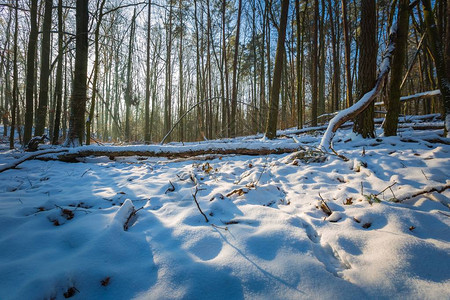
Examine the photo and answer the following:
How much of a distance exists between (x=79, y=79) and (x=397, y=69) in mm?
6459

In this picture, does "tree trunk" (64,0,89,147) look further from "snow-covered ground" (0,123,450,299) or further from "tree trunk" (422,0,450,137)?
"tree trunk" (422,0,450,137)

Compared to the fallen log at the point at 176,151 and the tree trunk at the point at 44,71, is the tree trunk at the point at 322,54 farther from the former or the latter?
the tree trunk at the point at 44,71

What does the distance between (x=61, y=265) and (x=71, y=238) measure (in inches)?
10.4

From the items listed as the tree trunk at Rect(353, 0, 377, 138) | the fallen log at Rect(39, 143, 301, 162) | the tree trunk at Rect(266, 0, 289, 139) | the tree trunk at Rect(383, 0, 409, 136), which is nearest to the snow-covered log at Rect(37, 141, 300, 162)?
the fallen log at Rect(39, 143, 301, 162)

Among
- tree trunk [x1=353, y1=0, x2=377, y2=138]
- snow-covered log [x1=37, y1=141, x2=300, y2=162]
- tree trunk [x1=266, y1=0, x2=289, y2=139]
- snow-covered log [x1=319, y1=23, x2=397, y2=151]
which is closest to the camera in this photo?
snow-covered log [x1=319, y1=23, x2=397, y2=151]

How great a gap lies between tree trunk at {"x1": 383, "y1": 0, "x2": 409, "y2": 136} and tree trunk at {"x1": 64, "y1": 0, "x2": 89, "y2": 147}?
6.18 meters

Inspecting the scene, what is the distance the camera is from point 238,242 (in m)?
1.03

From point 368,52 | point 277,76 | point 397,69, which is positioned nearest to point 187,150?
point 277,76

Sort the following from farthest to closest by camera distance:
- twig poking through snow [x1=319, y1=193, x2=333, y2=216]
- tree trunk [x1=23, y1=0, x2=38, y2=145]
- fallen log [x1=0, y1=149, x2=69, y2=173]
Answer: tree trunk [x1=23, y1=0, x2=38, y2=145], fallen log [x1=0, y1=149, x2=69, y2=173], twig poking through snow [x1=319, y1=193, x2=333, y2=216]

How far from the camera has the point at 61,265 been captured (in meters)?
0.85

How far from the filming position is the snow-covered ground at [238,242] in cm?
73

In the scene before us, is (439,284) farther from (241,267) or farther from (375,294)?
(241,267)

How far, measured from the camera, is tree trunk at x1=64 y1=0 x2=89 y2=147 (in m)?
4.25

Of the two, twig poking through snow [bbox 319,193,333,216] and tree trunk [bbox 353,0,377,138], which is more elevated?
tree trunk [bbox 353,0,377,138]
